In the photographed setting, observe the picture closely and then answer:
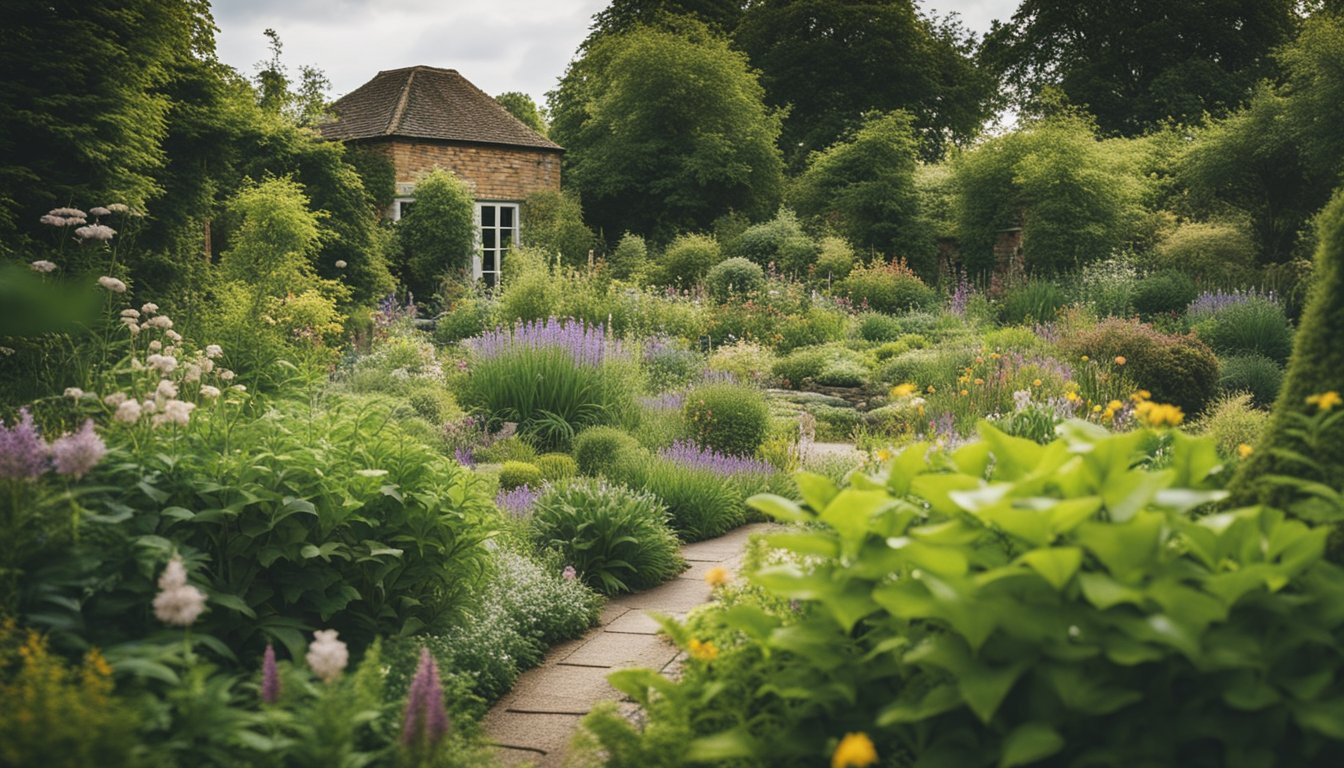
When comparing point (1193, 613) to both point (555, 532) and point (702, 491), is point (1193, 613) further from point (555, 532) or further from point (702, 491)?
point (702, 491)

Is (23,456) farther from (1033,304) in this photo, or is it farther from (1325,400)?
(1033,304)

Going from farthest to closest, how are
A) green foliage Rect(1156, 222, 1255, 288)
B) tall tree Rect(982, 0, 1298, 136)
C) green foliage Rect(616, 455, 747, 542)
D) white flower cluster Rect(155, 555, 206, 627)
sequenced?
tall tree Rect(982, 0, 1298, 136), green foliage Rect(1156, 222, 1255, 288), green foliage Rect(616, 455, 747, 542), white flower cluster Rect(155, 555, 206, 627)

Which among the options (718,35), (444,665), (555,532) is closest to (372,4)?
(555,532)

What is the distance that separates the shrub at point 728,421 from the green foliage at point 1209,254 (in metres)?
10.4

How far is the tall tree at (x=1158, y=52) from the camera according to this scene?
26.2 meters

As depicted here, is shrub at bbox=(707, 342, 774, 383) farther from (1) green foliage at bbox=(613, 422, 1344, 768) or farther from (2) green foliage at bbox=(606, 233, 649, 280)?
(1) green foliage at bbox=(613, 422, 1344, 768)

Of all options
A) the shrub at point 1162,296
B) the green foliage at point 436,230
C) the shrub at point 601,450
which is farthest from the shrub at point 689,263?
the shrub at point 601,450

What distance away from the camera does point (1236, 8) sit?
1060 inches

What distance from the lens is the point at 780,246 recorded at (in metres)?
18.2

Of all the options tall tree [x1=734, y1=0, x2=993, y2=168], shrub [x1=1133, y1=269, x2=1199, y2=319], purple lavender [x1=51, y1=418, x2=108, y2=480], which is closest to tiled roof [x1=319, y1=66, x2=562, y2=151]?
tall tree [x1=734, y1=0, x2=993, y2=168]

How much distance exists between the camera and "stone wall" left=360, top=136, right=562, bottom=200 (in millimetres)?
19297

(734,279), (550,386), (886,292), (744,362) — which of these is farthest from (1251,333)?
(550,386)

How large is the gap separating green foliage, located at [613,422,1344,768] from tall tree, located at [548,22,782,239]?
20.5 meters

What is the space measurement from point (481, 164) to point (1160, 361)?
48.9ft
